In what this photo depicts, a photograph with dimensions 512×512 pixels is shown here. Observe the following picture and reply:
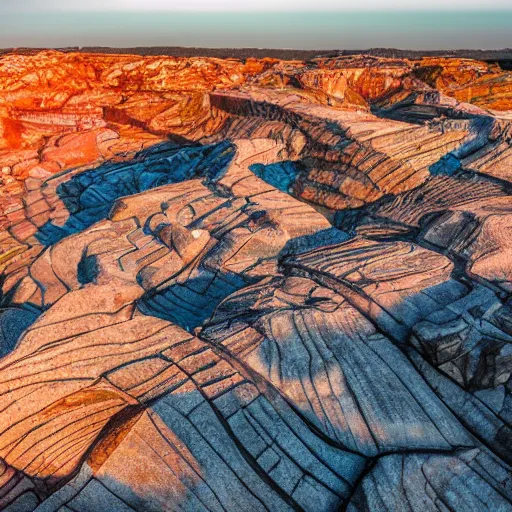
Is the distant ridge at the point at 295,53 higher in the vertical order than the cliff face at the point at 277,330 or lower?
higher

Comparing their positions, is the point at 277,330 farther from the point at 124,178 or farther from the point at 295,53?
the point at 295,53

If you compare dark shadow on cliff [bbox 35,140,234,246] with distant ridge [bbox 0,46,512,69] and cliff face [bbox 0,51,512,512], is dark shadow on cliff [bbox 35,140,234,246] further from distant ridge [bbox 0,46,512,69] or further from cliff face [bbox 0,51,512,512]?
distant ridge [bbox 0,46,512,69]

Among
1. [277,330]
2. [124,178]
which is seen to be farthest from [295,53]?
[277,330]

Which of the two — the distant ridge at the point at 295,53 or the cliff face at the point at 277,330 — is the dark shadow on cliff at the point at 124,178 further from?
the distant ridge at the point at 295,53

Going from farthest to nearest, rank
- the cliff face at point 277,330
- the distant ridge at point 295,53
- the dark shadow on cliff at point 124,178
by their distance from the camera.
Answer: the distant ridge at point 295,53 → the dark shadow on cliff at point 124,178 → the cliff face at point 277,330

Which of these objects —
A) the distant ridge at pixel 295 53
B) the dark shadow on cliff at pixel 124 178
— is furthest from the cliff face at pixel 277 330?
the distant ridge at pixel 295 53

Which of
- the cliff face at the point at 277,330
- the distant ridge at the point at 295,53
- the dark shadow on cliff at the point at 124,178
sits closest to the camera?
the cliff face at the point at 277,330

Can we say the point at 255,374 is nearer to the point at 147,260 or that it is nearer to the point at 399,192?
the point at 147,260

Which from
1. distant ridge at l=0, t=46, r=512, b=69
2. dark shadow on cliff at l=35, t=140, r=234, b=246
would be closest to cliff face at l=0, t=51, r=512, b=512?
dark shadow on cliff at l=35, t=140, r=234, b=246
